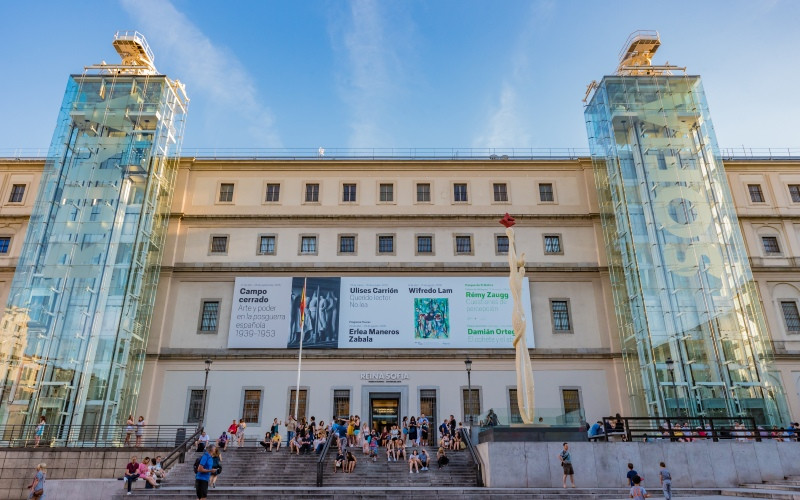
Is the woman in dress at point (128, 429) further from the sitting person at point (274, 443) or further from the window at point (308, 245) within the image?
the window at point (308, 245)

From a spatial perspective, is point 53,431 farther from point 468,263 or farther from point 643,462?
point 643,462

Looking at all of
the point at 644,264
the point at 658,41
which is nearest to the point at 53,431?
the point at 644,264

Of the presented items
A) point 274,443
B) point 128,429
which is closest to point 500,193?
point 274,443

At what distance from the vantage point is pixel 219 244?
110ft

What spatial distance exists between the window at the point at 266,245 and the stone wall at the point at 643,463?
19.4 m

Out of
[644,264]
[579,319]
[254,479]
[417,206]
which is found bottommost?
[254,479]

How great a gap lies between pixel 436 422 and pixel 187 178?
21.1m

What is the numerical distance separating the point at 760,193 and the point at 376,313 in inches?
1030

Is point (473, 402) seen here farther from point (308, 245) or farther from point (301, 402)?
point (308, 245)

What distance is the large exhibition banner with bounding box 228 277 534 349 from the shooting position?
31.0m

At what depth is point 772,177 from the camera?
1442 inches

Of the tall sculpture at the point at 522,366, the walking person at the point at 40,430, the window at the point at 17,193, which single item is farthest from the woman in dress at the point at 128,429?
the window at the point at 17,193

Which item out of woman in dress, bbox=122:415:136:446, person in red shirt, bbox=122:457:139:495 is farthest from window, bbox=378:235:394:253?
person in red shirt, bbox=122:457:139:495

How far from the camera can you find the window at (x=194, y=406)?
2945cm
